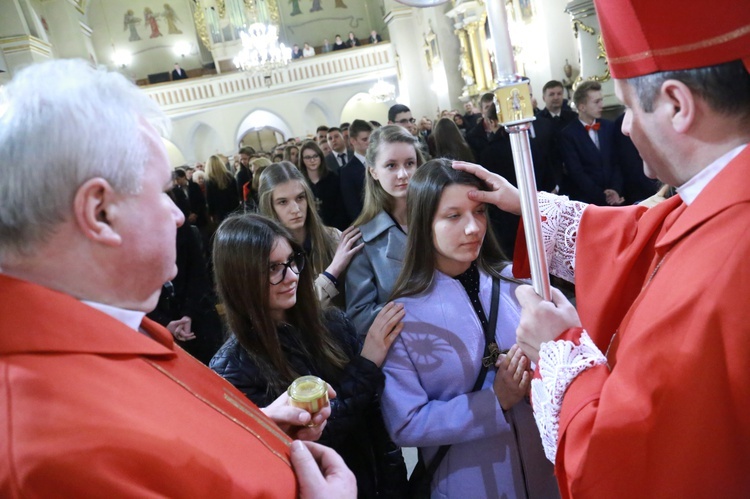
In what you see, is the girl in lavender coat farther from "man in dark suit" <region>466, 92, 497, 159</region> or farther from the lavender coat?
"man in dark suit" <region>466, 92, 497, 159</region>

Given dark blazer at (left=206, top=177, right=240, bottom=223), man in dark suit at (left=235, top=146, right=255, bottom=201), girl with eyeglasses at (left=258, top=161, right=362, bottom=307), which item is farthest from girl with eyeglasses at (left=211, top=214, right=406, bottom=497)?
man in dark suit at (left=235, top=146, right=255, bottom=201)

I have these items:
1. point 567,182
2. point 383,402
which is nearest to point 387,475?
point 383,402

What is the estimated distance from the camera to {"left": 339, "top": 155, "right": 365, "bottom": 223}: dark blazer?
171 inches

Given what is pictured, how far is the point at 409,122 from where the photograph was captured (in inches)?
201

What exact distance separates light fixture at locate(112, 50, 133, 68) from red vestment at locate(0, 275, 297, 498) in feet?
76.4

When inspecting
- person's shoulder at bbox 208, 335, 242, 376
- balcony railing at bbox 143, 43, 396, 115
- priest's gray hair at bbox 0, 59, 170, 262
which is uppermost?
balcony railing at bbox 143, 43, 396, 115

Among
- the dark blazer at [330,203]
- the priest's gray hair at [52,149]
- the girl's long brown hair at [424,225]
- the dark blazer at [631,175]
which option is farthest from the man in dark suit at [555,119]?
the priest's gray hair at [52,149]

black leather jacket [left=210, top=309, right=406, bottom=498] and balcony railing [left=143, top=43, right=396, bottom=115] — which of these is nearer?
black leather jacket [left=210, top=309, right=406, bottom=498]

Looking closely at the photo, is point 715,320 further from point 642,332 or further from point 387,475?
point 387,475

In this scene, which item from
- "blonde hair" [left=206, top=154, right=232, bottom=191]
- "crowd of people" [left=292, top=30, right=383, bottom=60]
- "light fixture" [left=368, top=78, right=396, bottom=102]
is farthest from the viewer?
"crowd of people" [left=292, top=30, right=383, bottom=60]

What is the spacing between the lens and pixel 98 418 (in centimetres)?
67

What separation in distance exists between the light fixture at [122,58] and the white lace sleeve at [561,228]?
2296cm

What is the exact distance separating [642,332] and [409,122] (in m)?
4.45

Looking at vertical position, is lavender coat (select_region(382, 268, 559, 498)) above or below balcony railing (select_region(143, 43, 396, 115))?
below
